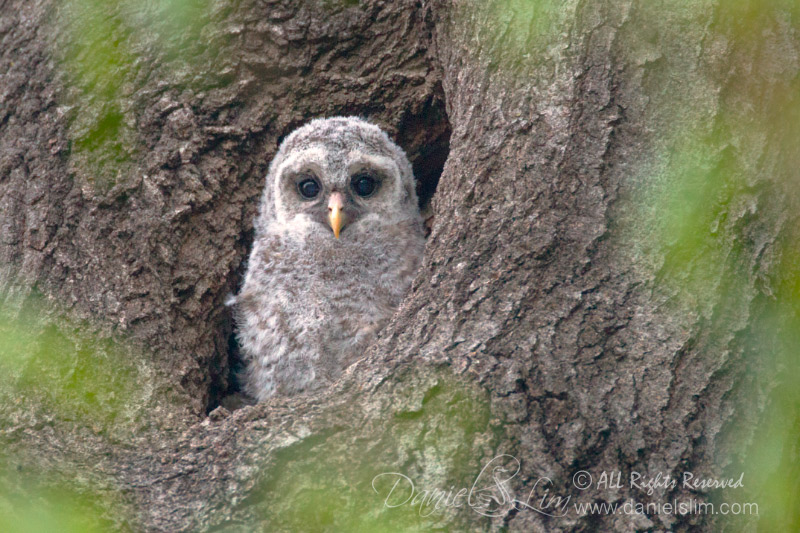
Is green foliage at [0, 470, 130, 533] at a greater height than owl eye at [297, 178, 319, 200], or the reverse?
owl eye at [297, 178, 319, 200]

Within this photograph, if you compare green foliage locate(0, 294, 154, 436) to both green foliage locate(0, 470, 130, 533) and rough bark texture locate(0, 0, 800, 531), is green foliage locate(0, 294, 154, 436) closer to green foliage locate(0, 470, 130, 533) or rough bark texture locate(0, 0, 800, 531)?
rough bark texture locate(0, 0, 800, 531)

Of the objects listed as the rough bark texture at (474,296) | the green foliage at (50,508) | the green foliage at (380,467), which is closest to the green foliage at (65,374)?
the rough bark texture at (474,296)

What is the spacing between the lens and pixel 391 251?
10.4ft

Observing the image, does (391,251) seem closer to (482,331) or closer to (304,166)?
(304,166)

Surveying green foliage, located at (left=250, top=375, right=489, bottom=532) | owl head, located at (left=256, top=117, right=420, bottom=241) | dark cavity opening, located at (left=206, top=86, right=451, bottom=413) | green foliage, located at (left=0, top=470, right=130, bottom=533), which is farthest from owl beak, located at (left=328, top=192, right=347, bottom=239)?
green foliage, located at (left=0, top=470, right=130, bottom=533)

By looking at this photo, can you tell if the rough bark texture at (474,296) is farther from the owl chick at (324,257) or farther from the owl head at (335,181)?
the owl head at (335,181)

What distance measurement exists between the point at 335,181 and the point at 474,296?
1.17 m

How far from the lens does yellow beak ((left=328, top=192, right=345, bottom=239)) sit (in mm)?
3027

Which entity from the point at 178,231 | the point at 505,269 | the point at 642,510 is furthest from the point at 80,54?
the point at 642,510

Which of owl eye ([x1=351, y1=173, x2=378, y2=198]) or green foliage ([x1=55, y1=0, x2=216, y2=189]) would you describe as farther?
owl eye ([x1=351, y1=173, x2=378, y2=198])

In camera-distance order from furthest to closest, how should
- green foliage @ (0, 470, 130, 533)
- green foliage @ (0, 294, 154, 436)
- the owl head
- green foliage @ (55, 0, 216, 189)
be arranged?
the owl head
green foliage @ (55, 0, 216, 189)
green foliage @ (0, 294, 154, 436)
green foliage @ (0, 470, 130, 533)

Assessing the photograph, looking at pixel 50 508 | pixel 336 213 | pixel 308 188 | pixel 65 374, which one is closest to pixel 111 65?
pixel 308 188

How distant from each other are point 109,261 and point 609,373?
6.14 ft

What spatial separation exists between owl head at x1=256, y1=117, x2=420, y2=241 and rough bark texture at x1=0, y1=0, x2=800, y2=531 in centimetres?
41
